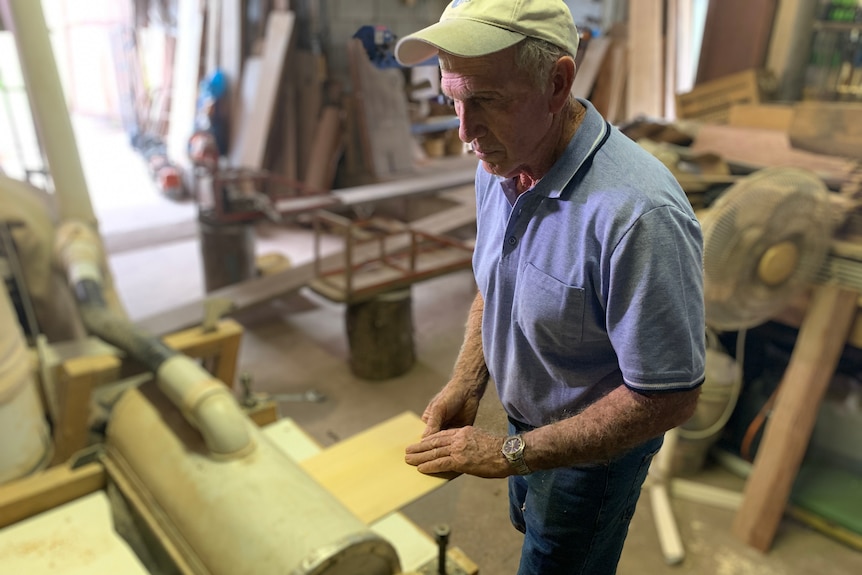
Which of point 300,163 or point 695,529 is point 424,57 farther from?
point 300,163

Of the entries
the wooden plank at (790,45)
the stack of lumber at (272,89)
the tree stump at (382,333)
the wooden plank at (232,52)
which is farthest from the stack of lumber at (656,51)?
the wooden plank at (232,52)

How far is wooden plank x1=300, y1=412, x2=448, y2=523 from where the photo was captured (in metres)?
1.39

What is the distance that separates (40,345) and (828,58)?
5445 millimetres

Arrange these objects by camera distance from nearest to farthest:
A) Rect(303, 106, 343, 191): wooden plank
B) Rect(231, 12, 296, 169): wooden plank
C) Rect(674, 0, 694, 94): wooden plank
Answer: Rect(674, 0, 694, 94): wooden plank, Rect(231, 12, 296, 169): wooden plank, Rect(303, 106, 343, 191): wooden plank

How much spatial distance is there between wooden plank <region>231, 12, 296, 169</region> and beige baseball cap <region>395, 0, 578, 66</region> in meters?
6.21

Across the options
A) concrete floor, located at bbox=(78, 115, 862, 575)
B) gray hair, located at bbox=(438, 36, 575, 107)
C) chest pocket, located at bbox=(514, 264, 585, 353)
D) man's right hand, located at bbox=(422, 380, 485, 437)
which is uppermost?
gray hair, located at bbox=(438, 36, 575, 107)

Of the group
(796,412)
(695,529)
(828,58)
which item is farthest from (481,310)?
(828,58)

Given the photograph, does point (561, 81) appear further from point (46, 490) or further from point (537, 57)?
point (46, 490)

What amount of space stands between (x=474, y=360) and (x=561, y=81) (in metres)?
0.44

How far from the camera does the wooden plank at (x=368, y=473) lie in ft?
4.56

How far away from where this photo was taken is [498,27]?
688mm

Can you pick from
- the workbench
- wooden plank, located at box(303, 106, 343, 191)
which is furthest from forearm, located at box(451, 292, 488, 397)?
wooden plank, located at box(303, 106, 343, 191)

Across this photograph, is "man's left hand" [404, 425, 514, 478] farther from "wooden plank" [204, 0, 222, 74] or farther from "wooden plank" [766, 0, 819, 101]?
"wooden plank" [204, 0, 222, 74]

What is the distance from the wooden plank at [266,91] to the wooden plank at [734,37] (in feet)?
13.0
